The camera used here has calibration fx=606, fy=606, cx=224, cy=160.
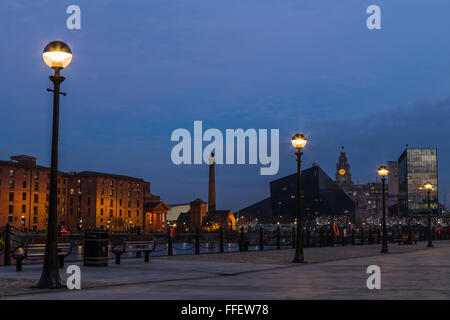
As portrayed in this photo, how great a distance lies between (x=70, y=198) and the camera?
580 feet

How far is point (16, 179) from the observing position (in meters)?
155

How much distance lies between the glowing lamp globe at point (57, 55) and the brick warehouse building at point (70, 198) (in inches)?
5303

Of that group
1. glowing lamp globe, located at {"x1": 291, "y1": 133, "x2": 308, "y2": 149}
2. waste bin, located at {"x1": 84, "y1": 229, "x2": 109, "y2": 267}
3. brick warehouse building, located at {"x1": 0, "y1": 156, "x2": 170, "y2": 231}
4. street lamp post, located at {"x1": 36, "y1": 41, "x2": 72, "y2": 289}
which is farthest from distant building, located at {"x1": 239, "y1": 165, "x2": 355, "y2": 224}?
street lamp post, located at {"x1": 36, "y1": 41, "x2": 72, "y2": 289}

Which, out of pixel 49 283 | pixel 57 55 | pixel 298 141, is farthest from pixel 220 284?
pixel 298 141

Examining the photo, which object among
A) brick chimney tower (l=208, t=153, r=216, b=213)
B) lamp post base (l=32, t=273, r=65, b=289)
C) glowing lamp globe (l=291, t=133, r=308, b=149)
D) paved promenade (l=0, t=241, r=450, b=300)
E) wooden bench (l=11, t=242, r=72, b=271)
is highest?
brick chimney tower (l=208, t=153, r=216, b=213)

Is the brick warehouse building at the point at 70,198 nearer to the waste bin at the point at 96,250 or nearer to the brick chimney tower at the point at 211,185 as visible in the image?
the brick chimney tower at the point at 211,185

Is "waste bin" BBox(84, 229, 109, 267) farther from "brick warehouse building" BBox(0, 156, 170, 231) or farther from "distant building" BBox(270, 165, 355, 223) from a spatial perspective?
"distant building" BBox(270, 165, 355, 223)

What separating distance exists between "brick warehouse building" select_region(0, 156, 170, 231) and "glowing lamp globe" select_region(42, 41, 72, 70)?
134708mm

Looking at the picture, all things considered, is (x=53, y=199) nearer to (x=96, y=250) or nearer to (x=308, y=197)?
(x=96, y=250)

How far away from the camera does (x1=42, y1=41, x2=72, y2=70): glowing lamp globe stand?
14.6m

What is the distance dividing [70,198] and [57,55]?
168 metres

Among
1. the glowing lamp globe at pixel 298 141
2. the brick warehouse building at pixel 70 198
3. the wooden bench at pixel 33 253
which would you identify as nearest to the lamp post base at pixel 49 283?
the wooden bench at pixel 33 253

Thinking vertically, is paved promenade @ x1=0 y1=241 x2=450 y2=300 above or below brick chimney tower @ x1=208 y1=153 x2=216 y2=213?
below

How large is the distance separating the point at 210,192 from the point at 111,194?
3591 cm
